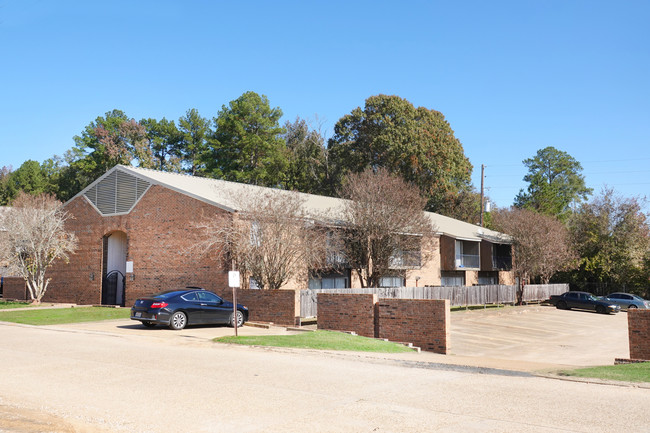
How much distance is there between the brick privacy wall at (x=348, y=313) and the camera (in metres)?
19.4

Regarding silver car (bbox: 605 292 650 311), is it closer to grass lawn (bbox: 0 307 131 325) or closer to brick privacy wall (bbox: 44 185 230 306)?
brick privacy wall (bbox: 44 185 230 306)

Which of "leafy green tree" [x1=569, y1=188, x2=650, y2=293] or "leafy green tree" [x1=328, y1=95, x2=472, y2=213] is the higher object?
"leafy green tree" [x1=328, y1=95, x2=472, y2=213]

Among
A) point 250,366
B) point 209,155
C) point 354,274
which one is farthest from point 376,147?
point 250,366

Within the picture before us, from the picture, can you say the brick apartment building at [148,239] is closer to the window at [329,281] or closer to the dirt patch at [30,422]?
the window at [329,281]

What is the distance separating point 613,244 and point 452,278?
594 inches

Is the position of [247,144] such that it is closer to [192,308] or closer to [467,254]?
[467,254]

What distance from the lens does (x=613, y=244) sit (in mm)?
47906

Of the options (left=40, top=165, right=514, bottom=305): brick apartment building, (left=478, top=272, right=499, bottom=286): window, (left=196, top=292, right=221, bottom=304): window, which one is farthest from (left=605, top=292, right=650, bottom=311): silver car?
(left=196, top=292, right=221, bottom=304): window

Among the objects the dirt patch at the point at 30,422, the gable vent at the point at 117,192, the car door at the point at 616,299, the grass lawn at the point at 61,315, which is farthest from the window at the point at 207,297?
the car door at the point at 616,299

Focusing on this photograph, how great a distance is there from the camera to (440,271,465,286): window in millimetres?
43744

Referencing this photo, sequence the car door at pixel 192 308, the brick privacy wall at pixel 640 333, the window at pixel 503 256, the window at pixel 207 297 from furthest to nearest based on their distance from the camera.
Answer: the window at pixel 503 256, the window at pixel 207 297, the car door at pixel 192 308, the brick privacy wall at pixel 640 333

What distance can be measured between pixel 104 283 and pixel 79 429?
28.3 metres

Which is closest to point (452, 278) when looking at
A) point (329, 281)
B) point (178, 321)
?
point (329, 281)

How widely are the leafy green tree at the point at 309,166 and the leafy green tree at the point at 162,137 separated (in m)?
13.2
